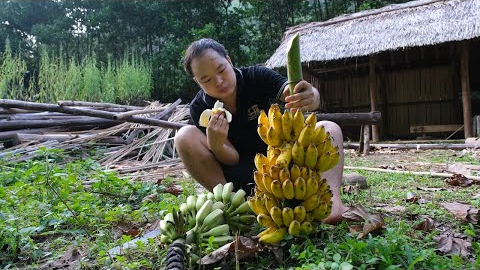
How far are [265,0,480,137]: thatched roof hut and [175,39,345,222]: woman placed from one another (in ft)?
22.3

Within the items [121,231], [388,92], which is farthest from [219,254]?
[388,92]

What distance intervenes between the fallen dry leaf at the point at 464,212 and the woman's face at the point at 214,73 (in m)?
1.55

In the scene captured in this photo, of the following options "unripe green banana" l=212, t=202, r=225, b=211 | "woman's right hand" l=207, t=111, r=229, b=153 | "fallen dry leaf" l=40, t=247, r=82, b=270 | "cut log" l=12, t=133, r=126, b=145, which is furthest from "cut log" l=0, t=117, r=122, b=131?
"unripe green banana" l=212, t=202, r=225, b=211

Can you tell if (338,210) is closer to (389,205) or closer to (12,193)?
(389,205)

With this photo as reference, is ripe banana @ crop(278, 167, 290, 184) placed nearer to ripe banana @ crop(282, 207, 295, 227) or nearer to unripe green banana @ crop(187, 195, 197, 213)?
ripe banana @ crop(282, 207, 295, 227)

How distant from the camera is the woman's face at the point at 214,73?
238 cm

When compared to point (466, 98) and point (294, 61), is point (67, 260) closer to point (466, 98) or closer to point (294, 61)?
point (294, 61)

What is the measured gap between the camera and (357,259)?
5.15 feet

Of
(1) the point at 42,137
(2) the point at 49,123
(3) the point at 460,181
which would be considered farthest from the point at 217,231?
(2) the point at 49,123

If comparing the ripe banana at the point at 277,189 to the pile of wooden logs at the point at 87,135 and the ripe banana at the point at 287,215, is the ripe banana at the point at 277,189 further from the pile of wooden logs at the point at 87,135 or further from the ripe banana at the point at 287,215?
the pile of wooden logs at the point at 87,135

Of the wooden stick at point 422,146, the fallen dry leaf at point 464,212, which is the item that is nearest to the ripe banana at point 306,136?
the fallen dry leaf at point 464,212

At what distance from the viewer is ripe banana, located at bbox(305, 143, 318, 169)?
1.72 metres

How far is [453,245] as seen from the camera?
175 centimetres

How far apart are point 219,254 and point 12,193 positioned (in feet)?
7.81
